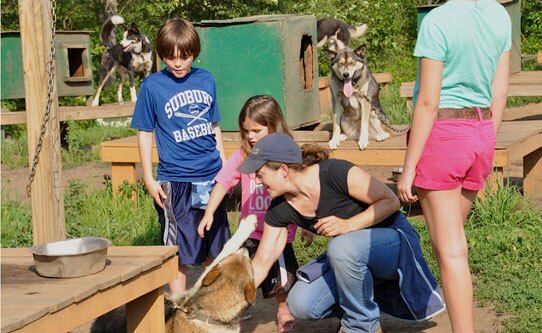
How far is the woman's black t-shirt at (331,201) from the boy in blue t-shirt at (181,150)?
2.33 feet

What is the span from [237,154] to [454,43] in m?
1.50

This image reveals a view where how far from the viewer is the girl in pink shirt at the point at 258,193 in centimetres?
441

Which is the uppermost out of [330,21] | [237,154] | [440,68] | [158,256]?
[330,21]

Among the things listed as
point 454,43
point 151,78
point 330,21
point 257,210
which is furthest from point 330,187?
point 330,21

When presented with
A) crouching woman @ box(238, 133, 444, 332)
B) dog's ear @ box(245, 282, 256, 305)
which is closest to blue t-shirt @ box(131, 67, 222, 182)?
crouching woman @ box(238, 133, 444, 332)

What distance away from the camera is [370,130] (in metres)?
7.37

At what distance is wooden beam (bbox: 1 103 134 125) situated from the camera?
1004 centimetres

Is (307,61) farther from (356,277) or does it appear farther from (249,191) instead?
(356,277)

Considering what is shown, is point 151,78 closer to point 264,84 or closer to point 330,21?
point 264,84

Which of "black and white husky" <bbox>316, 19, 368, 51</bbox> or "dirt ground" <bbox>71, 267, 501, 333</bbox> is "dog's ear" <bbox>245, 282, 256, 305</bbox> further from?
"black and white husky" <bbox>316, 19, 368, 51</bbox>

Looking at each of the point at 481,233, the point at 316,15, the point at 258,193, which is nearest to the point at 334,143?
the point at 481,233

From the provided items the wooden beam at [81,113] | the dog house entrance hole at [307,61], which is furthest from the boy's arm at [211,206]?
the wooden beam at [81,113]

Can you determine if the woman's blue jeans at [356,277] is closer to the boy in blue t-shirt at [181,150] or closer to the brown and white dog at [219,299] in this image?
the brown and white dog at [219,299]

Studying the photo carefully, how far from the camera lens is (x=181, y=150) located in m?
4.68
